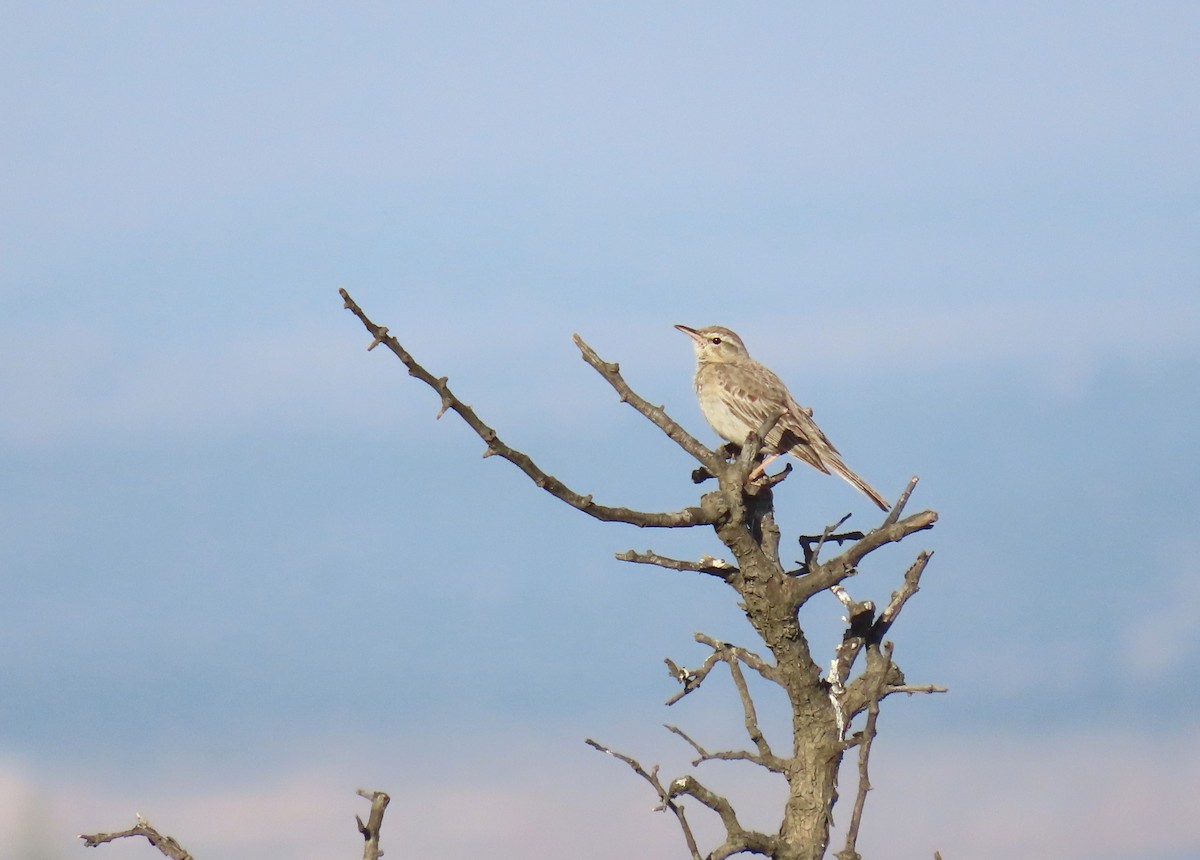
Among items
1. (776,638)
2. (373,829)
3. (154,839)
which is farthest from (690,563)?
(154,839)

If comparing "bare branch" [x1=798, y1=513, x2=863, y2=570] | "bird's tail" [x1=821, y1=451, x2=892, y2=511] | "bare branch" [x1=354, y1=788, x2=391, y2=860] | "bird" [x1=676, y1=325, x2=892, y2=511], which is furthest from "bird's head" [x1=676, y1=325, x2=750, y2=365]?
"bare branch" [x1=354, y1=788, x2=391, y2=860]

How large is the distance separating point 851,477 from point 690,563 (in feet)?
23.2

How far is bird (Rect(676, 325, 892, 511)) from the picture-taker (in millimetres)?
15984

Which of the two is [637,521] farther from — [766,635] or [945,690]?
[945,690]

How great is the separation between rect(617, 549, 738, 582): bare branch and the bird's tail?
675 cm

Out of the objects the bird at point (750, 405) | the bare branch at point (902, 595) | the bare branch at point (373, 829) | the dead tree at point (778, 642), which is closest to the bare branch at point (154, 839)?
the bare branch at point (373, 829)

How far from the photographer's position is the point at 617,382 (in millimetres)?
9742

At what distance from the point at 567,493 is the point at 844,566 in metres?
2.31

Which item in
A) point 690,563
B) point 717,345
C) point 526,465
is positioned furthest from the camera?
point 717,345

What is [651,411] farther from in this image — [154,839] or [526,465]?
[154,839]

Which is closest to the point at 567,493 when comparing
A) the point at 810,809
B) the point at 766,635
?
the point at 766,635

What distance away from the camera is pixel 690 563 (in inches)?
371

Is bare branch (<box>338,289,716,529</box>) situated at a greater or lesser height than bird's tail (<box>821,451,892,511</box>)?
lesser

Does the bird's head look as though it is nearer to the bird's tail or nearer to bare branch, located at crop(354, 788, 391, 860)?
the bird's tail
